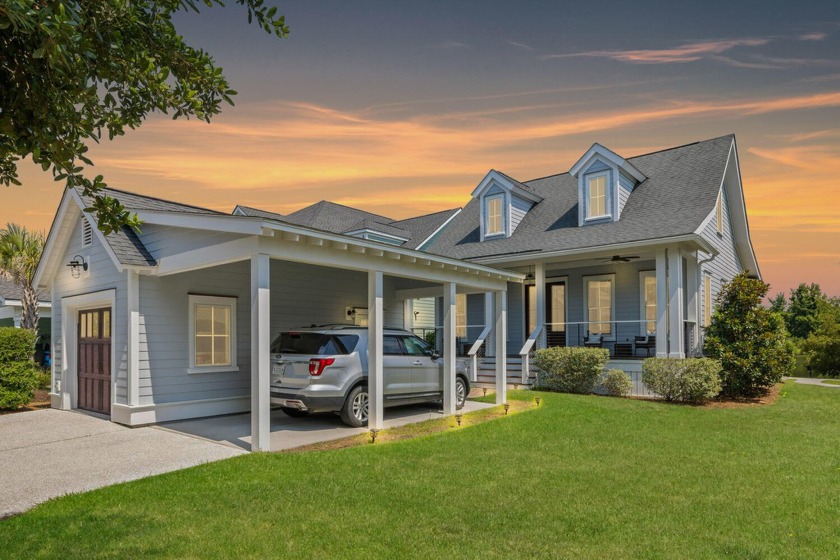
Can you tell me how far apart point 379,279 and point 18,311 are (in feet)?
73.0

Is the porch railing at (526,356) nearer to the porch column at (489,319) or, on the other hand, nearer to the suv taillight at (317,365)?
the porch column at (489,319)

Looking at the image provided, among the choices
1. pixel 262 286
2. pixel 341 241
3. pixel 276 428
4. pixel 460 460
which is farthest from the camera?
pixel 276 428

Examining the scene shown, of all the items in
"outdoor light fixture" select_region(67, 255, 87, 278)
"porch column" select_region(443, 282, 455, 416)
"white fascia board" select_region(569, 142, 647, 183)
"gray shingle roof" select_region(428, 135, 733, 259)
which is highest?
"white fascia board" select_region(569, 142, 647, 183)

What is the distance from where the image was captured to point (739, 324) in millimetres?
14398

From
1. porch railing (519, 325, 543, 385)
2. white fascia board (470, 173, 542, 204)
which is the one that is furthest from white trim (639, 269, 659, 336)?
white fascia board (470, 173, 542, 204)

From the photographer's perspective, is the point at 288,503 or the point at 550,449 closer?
the point at 288,503

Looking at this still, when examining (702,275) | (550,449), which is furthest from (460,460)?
(702,275)

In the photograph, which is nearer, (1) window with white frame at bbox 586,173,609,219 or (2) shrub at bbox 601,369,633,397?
(2) shrub at bbox 601,369,633,397

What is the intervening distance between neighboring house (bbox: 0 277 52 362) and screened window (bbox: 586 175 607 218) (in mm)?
22366

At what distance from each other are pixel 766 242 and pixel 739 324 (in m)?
11.4

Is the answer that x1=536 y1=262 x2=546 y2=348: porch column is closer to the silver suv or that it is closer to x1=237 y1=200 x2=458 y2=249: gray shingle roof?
the silver suv

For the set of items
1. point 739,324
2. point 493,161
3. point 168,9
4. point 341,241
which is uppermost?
point 493,161

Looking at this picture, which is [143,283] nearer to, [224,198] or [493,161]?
[224,198]

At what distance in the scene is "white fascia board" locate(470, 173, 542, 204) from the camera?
19.8 m
